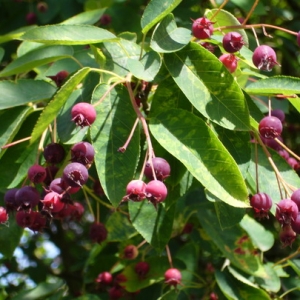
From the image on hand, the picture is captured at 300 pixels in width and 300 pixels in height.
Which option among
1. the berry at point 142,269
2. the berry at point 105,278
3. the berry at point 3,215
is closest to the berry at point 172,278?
the berry at point 142,269

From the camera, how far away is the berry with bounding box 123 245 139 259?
218 centimetres

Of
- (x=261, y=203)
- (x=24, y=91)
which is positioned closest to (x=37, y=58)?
(x=24, y=91)

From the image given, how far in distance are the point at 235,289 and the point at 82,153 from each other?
0.98 meters

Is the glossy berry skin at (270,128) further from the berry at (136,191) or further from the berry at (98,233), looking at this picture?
the berry at (98,233)

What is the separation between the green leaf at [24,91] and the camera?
152 centimetres

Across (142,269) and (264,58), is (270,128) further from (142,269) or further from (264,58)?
(142,269)

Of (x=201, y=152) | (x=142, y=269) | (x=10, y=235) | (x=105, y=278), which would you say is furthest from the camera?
(x=105, y=278)

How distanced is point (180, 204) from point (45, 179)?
2.98ft

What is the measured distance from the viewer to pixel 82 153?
126cm

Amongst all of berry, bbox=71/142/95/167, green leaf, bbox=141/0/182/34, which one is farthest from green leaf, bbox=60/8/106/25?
berry, bbox=71/142/95/167

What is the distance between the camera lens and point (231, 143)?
1453mm

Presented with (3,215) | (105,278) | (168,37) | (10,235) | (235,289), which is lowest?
(105,278)

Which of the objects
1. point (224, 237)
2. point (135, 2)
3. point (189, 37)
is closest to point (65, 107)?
point (189, 37)

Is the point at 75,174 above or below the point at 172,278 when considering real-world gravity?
above
